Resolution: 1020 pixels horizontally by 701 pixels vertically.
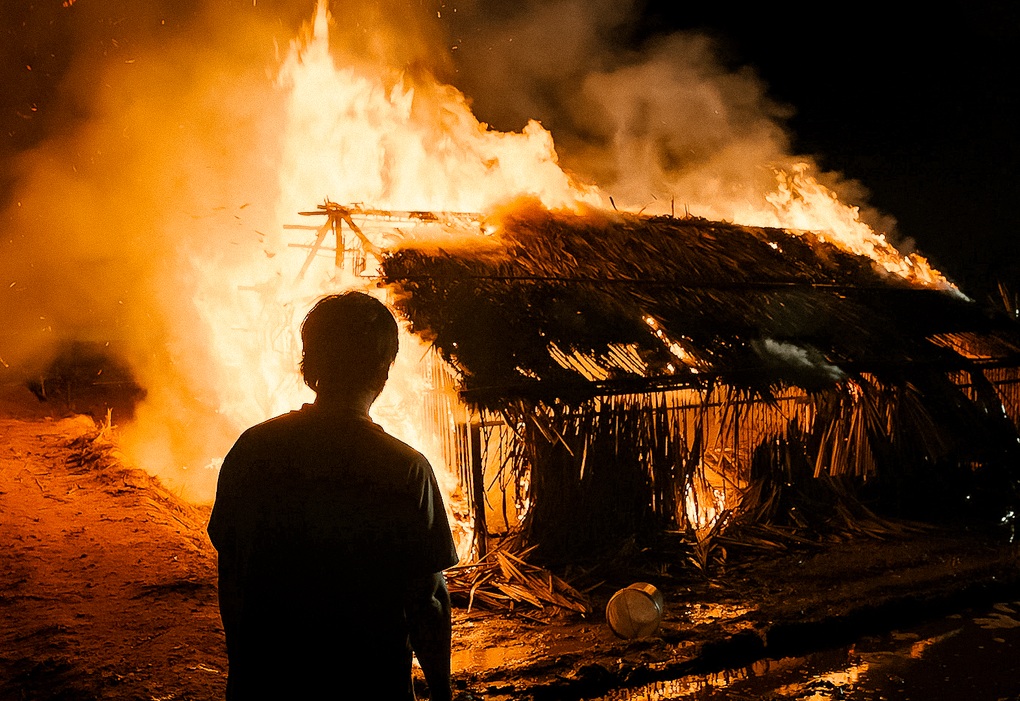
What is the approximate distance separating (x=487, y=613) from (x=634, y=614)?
1395 millimetres

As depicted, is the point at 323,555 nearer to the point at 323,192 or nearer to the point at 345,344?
the point at 345,344

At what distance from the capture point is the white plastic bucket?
5480mm

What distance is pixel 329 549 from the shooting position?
1.89 metres

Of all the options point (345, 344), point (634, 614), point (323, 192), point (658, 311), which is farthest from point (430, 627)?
point (323, 192)

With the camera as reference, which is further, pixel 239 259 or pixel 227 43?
pixel 227 43

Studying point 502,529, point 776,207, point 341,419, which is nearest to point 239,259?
point 502,529

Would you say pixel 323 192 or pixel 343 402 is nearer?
pixel 343 402

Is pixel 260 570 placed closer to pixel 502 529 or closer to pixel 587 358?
pixel 587 358

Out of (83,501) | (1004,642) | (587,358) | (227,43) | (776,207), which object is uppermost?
(227,43)

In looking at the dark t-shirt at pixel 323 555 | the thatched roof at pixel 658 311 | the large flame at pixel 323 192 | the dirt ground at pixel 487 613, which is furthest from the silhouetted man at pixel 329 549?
the large flame at pixel 323 192

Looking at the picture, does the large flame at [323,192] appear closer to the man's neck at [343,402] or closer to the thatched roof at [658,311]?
the thatched roof at [658,311]

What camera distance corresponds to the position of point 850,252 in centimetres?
1239

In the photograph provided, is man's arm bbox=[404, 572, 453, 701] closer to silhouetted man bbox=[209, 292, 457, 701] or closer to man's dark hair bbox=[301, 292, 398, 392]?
silhouetted man bbox=[209, 292, 457, 701]

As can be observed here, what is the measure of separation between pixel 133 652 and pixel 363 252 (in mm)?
4598
